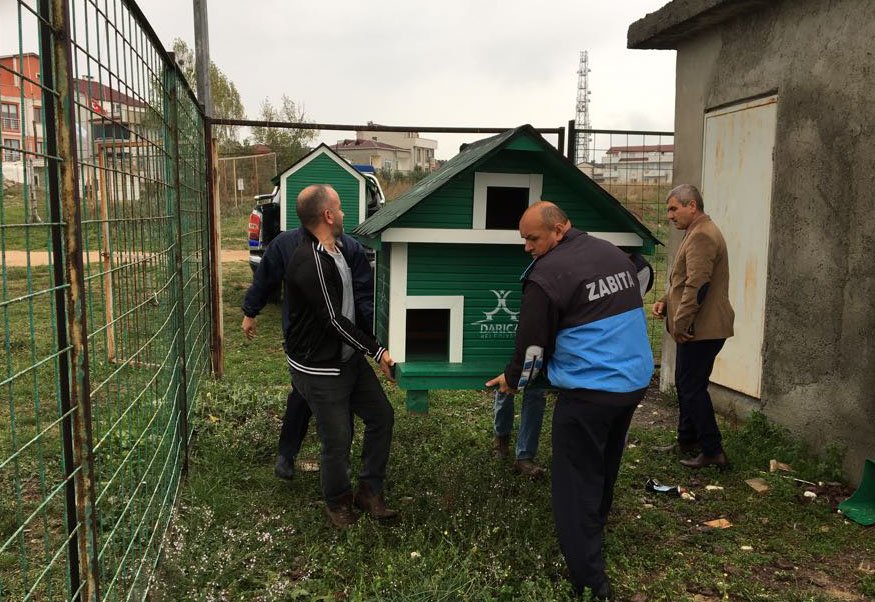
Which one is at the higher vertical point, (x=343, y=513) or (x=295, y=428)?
(x=295, y=428)

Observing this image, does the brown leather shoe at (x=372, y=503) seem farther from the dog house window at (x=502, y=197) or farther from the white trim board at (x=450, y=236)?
the dog house window at (x=502, y=197)

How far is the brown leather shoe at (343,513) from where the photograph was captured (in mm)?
4043

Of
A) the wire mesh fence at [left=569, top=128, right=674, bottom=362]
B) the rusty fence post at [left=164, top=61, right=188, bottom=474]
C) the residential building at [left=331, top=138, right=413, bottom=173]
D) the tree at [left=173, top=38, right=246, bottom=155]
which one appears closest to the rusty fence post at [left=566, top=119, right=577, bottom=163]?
the wire mesh fence at [left=569, top=128, right=674, bottom=362]

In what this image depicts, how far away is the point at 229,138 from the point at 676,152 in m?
28.9

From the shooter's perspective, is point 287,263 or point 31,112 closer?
point 31,112

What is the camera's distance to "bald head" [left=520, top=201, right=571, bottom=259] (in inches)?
135

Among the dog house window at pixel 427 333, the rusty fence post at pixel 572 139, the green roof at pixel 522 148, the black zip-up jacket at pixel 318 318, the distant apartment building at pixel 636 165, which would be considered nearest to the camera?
the green roof at pixel 522 148

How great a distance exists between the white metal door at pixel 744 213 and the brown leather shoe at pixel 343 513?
131 inches

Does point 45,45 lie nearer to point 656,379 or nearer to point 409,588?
point 409,588

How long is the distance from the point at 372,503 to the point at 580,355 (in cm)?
161

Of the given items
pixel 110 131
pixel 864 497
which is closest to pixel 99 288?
pixel 110 131

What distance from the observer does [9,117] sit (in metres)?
1.58

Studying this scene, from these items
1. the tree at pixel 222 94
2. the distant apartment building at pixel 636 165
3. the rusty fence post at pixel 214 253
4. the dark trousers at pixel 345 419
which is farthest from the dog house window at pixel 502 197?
the tree at pixel 222 94

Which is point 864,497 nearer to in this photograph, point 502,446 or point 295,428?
A: point 502,446
